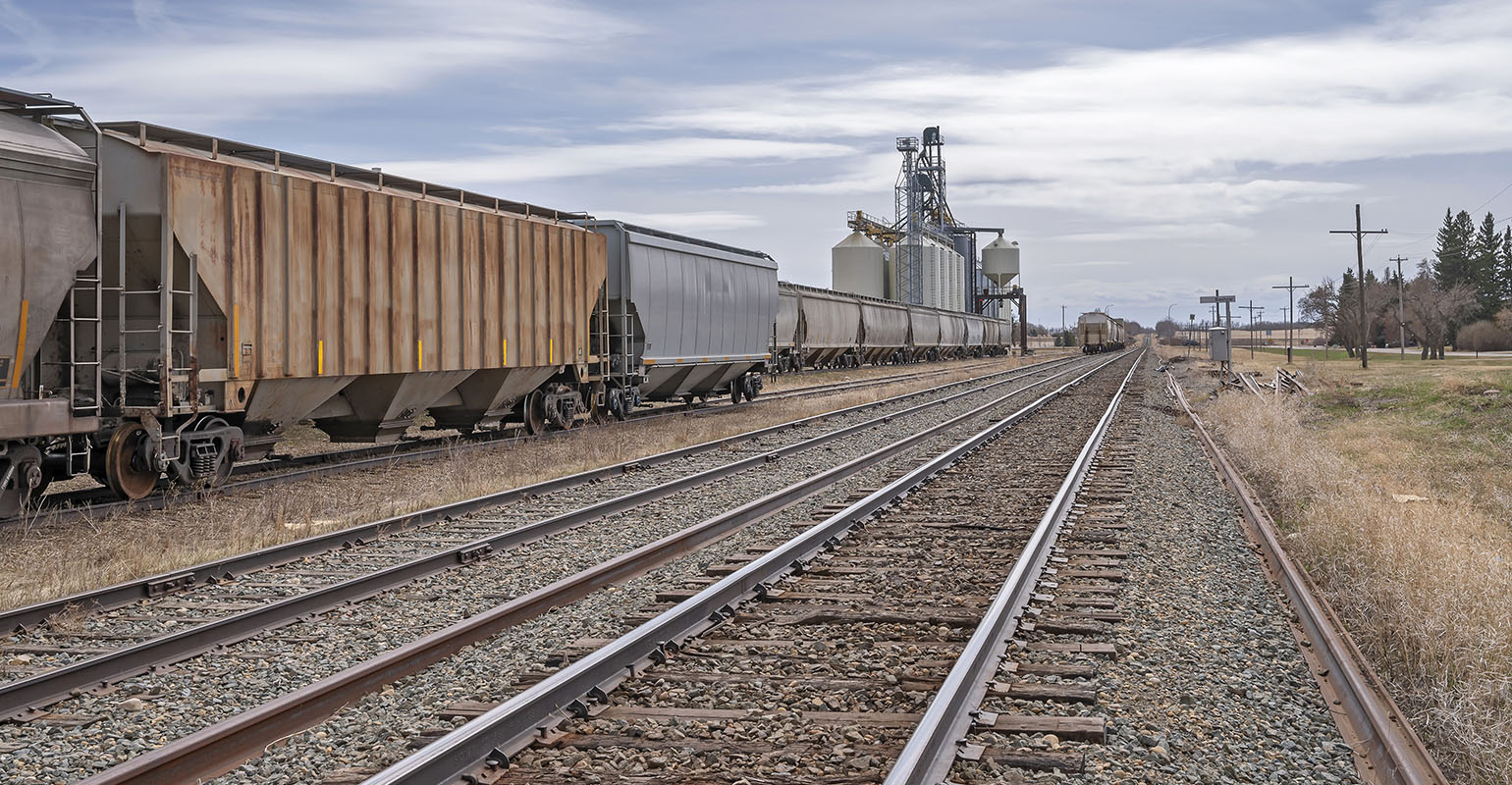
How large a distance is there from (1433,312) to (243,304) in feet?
253

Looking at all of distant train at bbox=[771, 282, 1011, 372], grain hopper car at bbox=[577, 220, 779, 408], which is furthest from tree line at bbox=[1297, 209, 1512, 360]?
grain hopper car at bbox=[577, 220, 779, 408]

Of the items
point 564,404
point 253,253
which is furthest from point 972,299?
point 253,253

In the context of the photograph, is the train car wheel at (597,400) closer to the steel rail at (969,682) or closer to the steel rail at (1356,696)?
the steel rail at (969,682)

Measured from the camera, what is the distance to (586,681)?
5.33m

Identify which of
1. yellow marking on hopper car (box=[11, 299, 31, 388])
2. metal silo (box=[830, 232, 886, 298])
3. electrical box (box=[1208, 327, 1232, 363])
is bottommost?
yellow marking on hopper car (box=[11, 299, 31, 388])

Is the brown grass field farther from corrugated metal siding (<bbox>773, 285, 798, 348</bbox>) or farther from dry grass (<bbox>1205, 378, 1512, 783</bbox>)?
corrugated metal siding (<bbox>773, 285, 798, 348</bbox>)

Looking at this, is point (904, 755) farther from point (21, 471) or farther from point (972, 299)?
point (972, 299)

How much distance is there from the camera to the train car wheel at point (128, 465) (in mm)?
10852

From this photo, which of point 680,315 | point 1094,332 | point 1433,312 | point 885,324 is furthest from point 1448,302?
point 680,315

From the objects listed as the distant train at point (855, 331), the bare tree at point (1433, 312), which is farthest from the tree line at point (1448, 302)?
the distant train at point (855, 331)

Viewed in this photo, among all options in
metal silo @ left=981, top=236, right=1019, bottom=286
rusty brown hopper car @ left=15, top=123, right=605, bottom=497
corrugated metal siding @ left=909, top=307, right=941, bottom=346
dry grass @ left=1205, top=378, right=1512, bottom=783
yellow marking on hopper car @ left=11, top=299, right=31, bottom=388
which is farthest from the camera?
metal silo @ left=981, top=236, right=1019, bottom=286

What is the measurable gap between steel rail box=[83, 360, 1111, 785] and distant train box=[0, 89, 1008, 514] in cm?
560

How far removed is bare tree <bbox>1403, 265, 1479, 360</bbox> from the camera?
218 feet

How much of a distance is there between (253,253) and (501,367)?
5257 mm
